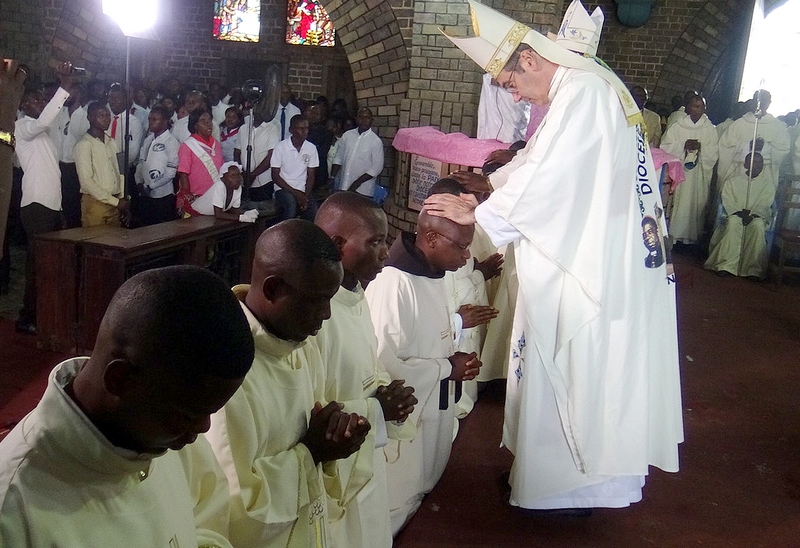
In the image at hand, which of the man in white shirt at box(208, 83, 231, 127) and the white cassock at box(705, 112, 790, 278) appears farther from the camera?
the man in white shirt at box(208, 83, 231, 127)

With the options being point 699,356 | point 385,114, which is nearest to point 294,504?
point 699,356

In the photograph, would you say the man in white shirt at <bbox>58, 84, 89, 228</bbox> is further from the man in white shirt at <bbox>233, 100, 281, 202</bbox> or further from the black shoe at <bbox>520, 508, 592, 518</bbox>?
the black shoe at <bbox>520, 508, 592, 518</bbox>

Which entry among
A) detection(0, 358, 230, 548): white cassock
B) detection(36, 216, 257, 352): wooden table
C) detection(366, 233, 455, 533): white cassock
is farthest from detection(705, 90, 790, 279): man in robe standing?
detection(0, 358, 230, 548): white cassock

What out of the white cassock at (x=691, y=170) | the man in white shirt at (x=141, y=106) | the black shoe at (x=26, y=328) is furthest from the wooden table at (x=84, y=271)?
the white cassock at (x=691, y=170)

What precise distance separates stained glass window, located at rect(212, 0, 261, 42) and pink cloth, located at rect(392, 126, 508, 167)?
7584 mm

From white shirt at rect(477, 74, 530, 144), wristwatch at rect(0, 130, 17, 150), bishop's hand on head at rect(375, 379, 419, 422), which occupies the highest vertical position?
white shirt at rect(477, 74, 530, 144)

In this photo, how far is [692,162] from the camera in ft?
32.7

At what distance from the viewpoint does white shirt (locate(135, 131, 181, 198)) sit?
6.38 metres

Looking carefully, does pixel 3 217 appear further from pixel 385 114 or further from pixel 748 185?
pixel 748 185

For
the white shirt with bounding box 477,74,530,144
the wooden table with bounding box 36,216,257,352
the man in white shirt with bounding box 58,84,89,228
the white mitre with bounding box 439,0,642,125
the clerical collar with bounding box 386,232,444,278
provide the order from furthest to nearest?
the man in white shirt with bounding box 58,84,89,228, the white shirt with bounding box 477,74,530,144, the wooden table with bounding box 36,216,257,352, the white mitre with bounding box 439,0,642,125, the clerical collar with bounding box 386,232,444,278

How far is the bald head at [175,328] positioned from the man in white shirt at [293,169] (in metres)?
Result: 6.30

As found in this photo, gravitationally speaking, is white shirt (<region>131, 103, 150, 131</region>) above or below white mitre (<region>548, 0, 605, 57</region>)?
below

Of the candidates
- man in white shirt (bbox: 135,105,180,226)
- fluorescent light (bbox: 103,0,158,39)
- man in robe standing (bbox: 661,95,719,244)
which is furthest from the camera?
man in robe standing (bbox: 661,95,719,244)

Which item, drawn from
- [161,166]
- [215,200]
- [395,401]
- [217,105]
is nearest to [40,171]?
[215,200]
